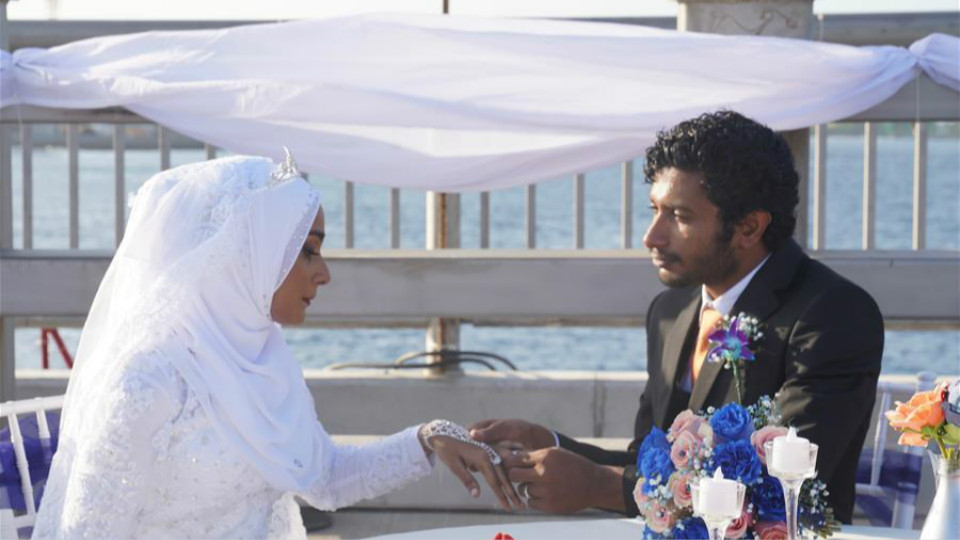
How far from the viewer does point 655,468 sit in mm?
2615

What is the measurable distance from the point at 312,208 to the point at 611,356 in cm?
2597

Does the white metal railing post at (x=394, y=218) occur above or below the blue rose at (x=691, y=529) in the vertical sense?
above

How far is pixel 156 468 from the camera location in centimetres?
315

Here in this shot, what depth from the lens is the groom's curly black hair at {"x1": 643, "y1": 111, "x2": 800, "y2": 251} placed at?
3500 millimetres

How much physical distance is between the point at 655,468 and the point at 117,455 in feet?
3.62

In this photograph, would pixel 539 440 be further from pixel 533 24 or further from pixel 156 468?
pixel 533 24

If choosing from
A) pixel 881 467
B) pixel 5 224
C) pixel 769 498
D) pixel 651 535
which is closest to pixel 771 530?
pixel 769 498

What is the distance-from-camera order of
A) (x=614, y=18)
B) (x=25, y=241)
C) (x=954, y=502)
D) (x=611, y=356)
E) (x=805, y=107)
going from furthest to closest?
(x=611, y=356)
(x=25, y=241)
(x=614, y=18)
(x=805, y=107)
(x=954, y=502)

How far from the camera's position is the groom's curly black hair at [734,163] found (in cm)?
350

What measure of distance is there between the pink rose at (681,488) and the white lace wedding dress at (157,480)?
3.53 feet

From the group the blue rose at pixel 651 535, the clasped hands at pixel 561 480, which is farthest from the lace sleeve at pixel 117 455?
the blue rose at pixel 651 535

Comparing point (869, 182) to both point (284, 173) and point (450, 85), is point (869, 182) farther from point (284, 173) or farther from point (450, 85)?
point (284, 173)

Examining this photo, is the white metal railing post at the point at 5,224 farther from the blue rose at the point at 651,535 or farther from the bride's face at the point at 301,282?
the blue rose at the point at 651,535

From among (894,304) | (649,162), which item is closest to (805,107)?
(894,304)
